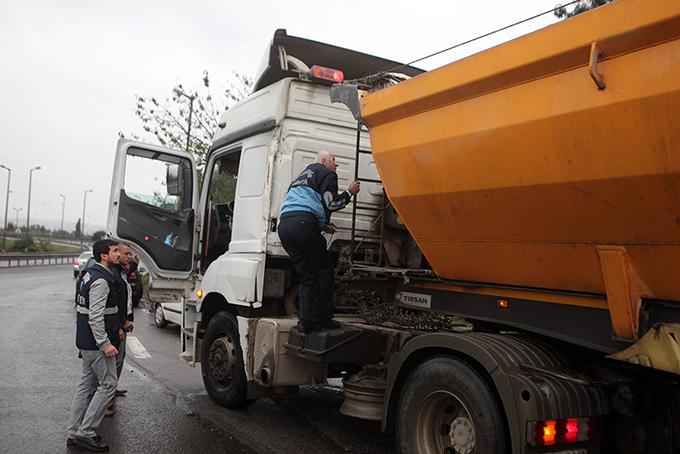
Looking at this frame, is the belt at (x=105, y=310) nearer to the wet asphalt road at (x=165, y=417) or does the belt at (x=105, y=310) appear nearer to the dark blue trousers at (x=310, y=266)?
the wet asphalt road at (x=165, y=417)

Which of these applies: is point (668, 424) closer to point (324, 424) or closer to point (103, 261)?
point (324, 424)

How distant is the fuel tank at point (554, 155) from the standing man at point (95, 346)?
2548 mm

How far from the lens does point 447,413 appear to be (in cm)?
345

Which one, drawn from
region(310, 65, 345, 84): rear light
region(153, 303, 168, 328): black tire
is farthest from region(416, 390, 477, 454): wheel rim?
region(153, 303, 168, 328): black tire

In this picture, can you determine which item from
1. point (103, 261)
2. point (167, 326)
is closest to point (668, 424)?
point (103, 261)

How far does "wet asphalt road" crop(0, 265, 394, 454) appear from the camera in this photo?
467 centimetres

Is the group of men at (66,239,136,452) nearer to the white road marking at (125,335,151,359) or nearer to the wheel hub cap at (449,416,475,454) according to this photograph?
the wheel hub cap at (449,416,475,454)

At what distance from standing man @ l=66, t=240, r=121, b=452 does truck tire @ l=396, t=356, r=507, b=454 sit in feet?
7.94

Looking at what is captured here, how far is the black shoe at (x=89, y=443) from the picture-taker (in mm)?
4402

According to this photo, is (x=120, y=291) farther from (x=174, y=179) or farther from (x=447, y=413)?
(x=447, y=413)

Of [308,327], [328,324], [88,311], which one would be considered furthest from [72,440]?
[328,324]

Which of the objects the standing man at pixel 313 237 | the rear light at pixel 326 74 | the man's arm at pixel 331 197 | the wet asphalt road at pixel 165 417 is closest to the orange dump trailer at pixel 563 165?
the man's arm at pixel 331 197

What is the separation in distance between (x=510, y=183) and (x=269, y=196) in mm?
2606

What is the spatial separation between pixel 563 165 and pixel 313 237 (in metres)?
2.22
